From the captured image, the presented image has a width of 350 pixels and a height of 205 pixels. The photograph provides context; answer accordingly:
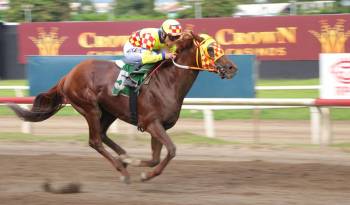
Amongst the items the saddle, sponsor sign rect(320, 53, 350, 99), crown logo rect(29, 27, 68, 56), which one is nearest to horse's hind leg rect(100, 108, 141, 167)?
the saddle

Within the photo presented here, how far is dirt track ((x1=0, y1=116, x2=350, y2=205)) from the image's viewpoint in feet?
20.7

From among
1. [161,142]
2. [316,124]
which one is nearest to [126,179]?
[161,142]

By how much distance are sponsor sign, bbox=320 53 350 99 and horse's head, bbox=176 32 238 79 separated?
3.94 meters

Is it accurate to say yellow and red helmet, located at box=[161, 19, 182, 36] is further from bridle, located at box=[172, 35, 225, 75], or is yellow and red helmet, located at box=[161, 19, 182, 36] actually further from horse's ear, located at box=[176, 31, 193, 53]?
bridle, located at box=[172, 35, 225, 75]

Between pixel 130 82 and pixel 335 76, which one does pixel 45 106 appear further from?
pixel 335 76

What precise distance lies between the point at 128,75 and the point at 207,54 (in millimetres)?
887

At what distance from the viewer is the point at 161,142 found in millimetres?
6859

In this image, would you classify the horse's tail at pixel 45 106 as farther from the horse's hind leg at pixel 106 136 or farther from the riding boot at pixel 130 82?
the riding boot at pixel 130 82

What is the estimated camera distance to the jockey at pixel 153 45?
23.1 ft

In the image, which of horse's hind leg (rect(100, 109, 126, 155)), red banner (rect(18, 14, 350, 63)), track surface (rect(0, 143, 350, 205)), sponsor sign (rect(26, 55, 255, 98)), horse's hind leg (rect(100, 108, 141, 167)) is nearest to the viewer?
track surface (rect(0, 143, 350, 205))

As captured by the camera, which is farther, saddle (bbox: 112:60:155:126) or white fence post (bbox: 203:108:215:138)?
white fence post (bbox: 203:108:215:138)

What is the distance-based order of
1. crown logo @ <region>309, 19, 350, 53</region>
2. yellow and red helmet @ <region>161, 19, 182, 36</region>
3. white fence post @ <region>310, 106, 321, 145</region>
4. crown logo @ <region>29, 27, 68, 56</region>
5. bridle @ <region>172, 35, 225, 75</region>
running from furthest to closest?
crown logo @ <region>29, 27, 68, 56</region> → crown logo @ <region>309, 19, 350, 53</region> → white fence post @ <region>310, 106, 321, 145</region> → yellow and red helmet @ <region>161, 19, 182, 36</region> → bridle @ <region>172, 35, 225, 75</region>

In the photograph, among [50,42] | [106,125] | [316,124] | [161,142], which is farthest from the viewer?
[50,42]

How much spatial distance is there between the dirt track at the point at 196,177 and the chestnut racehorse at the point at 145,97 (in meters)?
0.37
